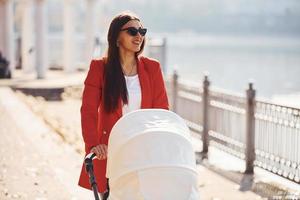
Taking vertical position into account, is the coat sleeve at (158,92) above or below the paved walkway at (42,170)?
above

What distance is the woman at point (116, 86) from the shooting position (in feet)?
13.1

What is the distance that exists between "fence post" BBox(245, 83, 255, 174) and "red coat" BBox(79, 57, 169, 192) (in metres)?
4.60

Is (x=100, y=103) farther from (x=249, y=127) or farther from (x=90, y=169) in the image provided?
(x=249, y=127)

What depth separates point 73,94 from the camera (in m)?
18.9

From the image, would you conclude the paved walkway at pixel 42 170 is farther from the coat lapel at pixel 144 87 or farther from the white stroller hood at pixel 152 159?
the white stroller hood at pixel 152 159

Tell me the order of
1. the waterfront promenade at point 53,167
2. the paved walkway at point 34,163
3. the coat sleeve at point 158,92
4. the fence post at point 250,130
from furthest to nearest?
the fence post at point 250,130
the waterfront promenade at point 53,167
the paved walkway at point 34,163
the coat sleeve at point 158,92

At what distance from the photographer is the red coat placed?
13.1 feet

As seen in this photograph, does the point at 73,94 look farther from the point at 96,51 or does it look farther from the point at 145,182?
the point at 145,182

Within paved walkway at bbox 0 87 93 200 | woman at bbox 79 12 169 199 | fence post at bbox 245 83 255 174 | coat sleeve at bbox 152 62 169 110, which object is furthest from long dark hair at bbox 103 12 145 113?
fence post at bbox 245 83 255 174

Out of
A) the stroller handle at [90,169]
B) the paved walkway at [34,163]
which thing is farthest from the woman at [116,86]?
the paved walkway at [34,163]

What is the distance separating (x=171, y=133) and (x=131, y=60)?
0.74 metres

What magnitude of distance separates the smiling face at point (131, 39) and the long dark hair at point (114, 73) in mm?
24

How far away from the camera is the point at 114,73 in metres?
4.02

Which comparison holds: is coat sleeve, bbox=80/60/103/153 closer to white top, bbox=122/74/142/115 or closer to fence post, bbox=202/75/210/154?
white top, bbox=122/74/142/115
